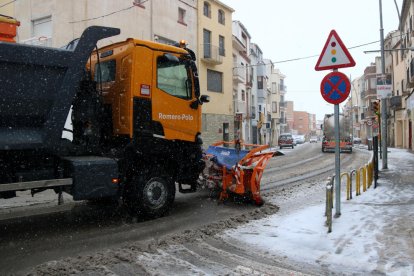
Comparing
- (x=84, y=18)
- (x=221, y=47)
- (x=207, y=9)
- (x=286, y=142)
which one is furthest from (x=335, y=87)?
(x=286, y=142)

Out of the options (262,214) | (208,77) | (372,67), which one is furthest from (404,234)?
(372,67)

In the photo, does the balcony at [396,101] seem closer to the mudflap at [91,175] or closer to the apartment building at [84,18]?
the apartment building at [84,18]

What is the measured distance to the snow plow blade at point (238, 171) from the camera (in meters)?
8.21

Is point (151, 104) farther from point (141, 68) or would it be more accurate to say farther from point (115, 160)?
point (115, 160)

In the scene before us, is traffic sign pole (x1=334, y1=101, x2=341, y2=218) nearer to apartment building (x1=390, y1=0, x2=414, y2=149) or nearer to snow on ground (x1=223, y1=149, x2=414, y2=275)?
snow on ground (x1=223, y1=149, x2=414, y2=275)

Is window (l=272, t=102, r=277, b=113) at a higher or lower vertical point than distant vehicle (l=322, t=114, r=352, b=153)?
higher

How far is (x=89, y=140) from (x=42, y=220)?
5.96 feet

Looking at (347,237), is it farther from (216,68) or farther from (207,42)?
(216,68)

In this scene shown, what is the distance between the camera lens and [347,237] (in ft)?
18.6

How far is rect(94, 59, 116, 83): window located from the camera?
22.7 ft

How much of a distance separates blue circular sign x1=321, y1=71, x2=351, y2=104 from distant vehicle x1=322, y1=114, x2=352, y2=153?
24417 mm

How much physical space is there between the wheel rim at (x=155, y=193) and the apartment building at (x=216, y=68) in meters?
22.5

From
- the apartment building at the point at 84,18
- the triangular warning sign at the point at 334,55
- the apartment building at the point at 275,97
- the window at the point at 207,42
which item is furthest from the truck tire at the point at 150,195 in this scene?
the apartment building at the point at 275,97

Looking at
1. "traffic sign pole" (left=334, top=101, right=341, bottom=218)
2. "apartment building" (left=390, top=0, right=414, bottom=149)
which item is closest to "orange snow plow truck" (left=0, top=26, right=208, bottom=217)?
"traffic sign pole" (left=334, top=101, right=341, bottom=218)
